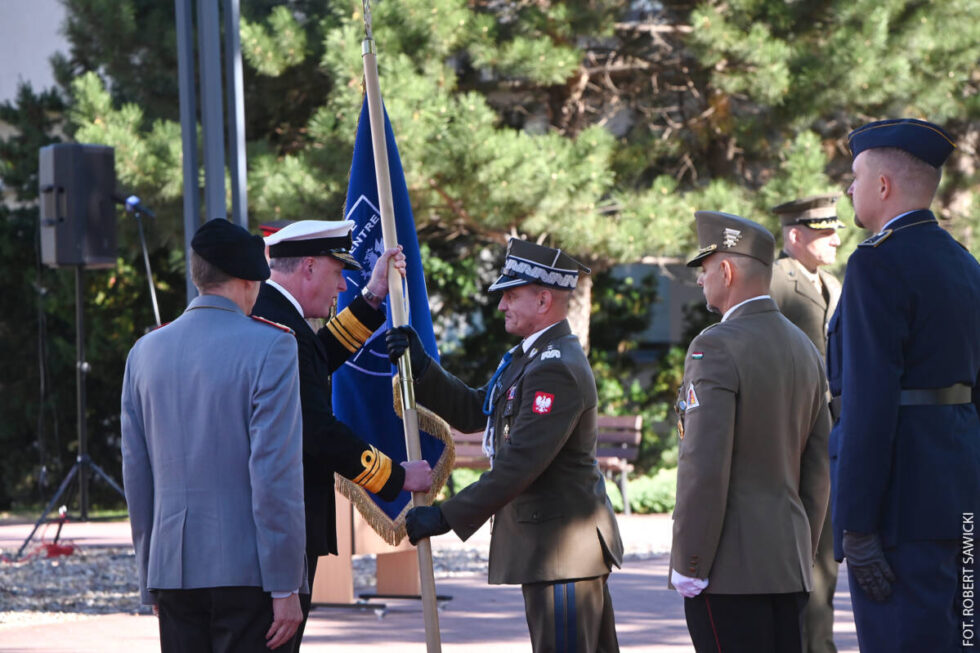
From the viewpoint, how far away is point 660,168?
48.8 ft

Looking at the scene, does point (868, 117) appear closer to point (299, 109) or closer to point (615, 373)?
point (615, 373)

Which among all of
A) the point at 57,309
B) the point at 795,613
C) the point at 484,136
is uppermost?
the point at 484,136

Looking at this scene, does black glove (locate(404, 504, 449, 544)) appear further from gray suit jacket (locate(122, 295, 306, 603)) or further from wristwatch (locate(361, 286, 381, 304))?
wristwatch (locate(361, 286, 381, 304))

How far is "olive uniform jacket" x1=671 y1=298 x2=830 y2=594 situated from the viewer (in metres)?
3.83

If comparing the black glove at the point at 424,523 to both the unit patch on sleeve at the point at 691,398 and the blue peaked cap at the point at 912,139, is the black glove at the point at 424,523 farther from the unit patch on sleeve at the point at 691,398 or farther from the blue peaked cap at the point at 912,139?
the blue peaked cap at the point at 912,139

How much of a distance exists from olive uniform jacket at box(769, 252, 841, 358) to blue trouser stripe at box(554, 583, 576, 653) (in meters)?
2.23

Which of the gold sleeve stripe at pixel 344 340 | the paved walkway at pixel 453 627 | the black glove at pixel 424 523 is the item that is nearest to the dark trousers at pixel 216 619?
the black glove at pixel 424 523

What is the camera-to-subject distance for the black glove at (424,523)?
4070 millimetres

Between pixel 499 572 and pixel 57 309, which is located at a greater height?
pixel 57 309

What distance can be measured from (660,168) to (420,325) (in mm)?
9933

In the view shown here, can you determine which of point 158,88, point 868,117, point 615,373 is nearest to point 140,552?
point 868,117

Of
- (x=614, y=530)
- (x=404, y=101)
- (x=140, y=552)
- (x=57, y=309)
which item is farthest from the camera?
(x=57, y=309)

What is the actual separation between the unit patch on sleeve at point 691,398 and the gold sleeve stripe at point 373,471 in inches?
38.6

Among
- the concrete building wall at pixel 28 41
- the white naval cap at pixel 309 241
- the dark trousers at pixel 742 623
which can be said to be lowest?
the dark trousers at pixel 742 623
